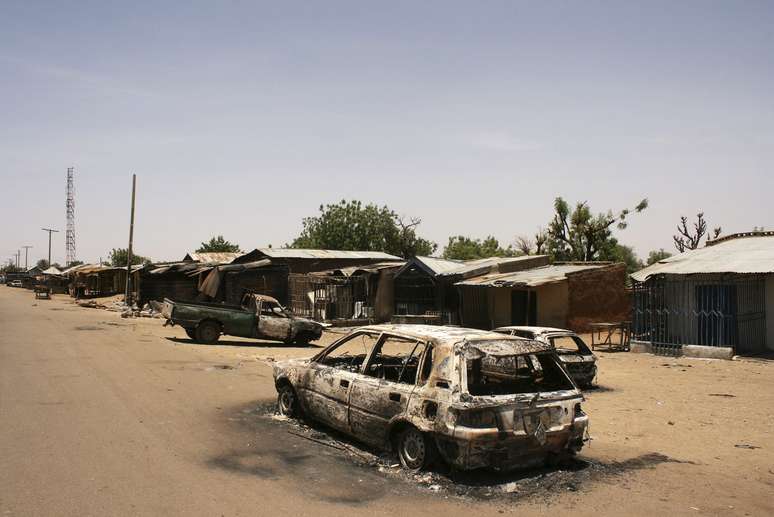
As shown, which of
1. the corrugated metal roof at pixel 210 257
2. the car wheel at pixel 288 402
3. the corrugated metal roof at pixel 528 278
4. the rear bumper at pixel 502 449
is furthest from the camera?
the corrugated metal roof at pixel 210 257

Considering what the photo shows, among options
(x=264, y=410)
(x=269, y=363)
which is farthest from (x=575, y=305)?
(x=264, y=410)

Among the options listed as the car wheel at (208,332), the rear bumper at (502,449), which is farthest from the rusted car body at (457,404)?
the car wheel at (208,332)

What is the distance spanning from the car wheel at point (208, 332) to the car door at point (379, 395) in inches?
556

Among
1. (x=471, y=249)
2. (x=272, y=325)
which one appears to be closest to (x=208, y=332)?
(x=272, y=325)

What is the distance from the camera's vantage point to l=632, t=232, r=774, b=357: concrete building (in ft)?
60.2

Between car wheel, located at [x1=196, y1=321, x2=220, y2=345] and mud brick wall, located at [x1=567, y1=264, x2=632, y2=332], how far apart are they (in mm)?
13124

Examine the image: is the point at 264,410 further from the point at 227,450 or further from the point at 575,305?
the point at 575,305

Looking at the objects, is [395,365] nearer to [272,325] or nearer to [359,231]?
[272,325]

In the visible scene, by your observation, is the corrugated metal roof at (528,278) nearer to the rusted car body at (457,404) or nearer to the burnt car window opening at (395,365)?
the burnt car window opening at (395,365)

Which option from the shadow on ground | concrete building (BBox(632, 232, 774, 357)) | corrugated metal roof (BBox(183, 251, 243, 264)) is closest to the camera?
concrete building (BBox(632, 232, 774, 357))

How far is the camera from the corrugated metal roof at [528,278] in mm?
23156

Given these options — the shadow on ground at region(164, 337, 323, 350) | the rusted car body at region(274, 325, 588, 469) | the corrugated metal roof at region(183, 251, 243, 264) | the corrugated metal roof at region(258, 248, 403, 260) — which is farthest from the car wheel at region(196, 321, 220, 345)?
the corrugated metal roof at region(183, 251, 243, 264)

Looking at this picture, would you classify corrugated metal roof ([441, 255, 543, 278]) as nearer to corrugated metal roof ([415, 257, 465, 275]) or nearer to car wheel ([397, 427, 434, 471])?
corrugated metal roof ([415, 257, 465, 275])

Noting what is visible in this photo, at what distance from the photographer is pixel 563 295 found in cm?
2405
